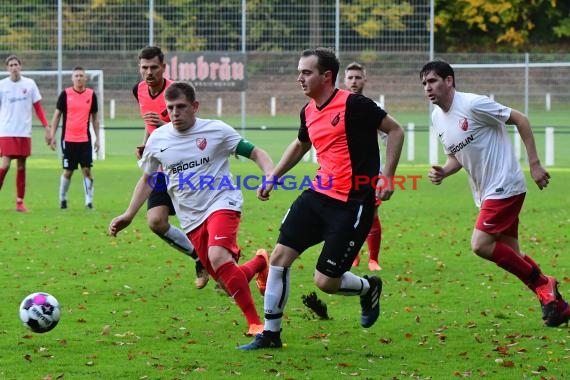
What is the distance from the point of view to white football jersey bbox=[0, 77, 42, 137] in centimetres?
1747

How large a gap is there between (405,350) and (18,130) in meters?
11.1

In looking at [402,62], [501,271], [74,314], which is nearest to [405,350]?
[74,314]

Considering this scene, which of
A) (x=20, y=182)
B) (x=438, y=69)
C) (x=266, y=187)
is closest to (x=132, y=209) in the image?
(x=266, y=187)

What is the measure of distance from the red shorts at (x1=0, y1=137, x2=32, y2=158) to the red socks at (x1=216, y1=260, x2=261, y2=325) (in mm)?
10121

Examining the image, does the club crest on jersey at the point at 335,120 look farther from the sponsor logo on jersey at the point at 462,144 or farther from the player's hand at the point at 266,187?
the sponsor logo on jersey at the point at 462,144

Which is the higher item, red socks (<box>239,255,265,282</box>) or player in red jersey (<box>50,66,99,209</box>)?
player in red jersey (<box>50,66,99,209</box>)

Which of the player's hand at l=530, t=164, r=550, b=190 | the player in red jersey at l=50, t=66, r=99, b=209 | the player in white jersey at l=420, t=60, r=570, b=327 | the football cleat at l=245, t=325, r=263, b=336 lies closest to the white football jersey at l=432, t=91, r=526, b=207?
the player in white jersey at l=420, t=60, r=570, b=327

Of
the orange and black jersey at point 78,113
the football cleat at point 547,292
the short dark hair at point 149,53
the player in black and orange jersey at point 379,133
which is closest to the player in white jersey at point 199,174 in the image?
the short dark hair at point 149,53

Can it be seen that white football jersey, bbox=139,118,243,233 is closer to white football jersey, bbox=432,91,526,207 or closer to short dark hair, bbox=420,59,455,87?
short dark hair, bbox=420,59,455,87

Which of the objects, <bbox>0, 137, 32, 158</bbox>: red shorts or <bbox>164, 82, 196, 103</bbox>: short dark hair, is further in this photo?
<bbox>0, 137, 32, 158</bbox>: red shorts

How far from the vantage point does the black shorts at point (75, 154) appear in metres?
17.5

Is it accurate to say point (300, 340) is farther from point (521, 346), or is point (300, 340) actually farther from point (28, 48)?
point (28, 48)

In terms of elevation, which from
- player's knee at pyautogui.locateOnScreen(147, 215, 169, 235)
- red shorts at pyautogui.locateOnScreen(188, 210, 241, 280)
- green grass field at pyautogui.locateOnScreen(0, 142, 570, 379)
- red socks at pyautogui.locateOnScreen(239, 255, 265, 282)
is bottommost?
green grass field at pyautogui.locateOnScreen(0, 142, 570, 379)

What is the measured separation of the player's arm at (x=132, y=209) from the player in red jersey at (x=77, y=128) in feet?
30.3
